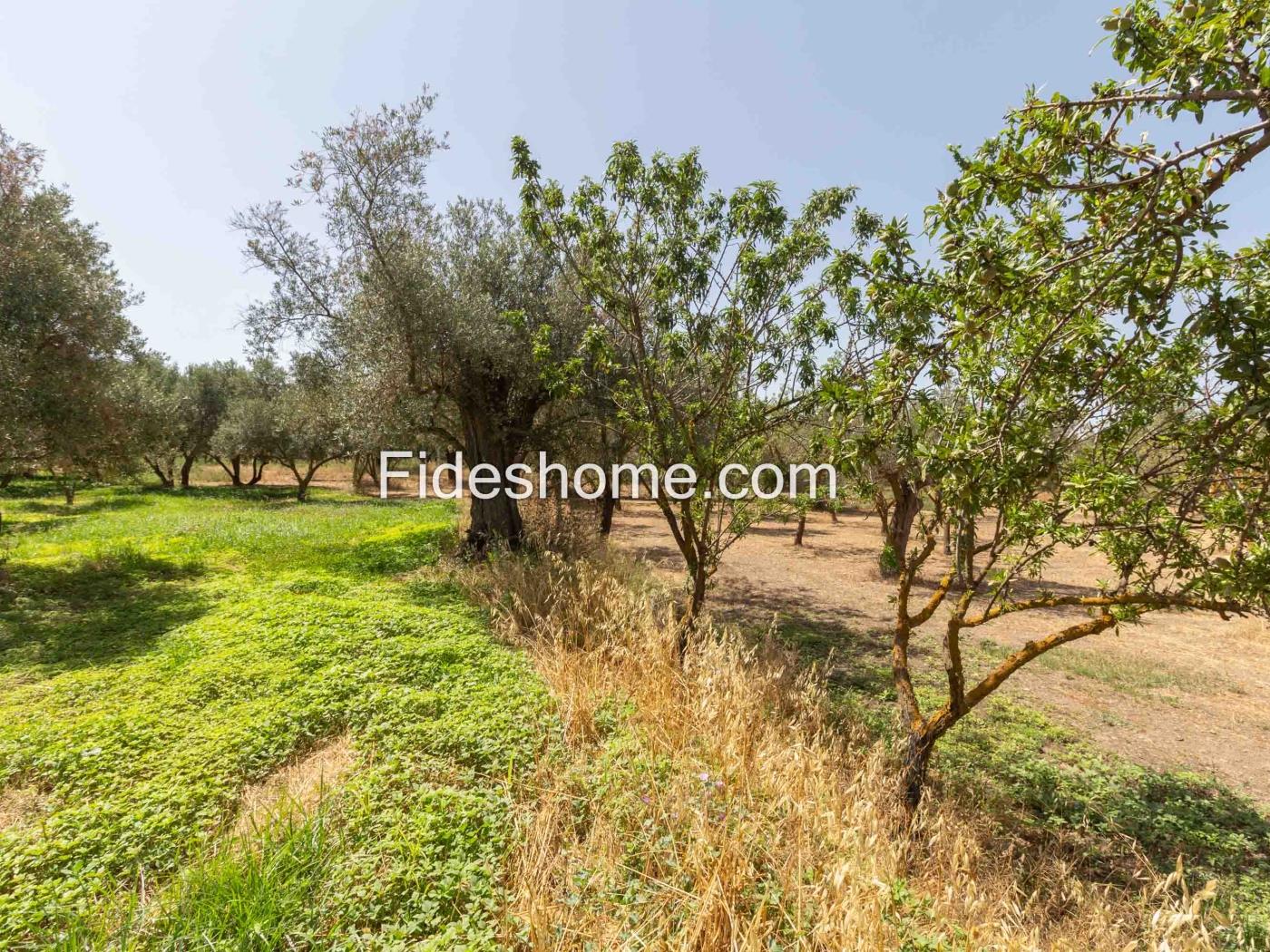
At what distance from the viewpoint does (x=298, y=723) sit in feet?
15.0

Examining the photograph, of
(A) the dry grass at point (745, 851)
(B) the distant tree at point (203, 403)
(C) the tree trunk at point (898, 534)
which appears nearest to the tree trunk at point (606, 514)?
(C) the tree trunk at point (898, 534)

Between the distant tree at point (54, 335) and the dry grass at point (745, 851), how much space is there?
10.7 meters

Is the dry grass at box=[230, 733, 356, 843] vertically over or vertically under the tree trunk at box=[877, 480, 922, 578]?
under

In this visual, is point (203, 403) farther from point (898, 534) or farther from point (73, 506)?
point (898, 534)

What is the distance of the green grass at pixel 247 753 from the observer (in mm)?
A: 2635

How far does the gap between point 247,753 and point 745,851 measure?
407 centimetres

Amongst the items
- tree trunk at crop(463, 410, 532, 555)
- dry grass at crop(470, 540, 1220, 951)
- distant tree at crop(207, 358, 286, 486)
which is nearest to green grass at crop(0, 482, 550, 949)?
dry grass at crop(470, 540, 1220, 951)

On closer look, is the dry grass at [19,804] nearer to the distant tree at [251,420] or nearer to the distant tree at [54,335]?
the distant tree at [54,335]

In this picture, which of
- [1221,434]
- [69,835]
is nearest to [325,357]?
[69,835]

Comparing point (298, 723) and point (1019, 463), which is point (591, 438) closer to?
point (298, 723)

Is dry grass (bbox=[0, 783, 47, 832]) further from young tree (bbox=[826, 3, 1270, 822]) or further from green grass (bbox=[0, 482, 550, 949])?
young tree (bbox=[826, 3, 1270, 822])

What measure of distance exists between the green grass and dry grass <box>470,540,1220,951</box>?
412 mm

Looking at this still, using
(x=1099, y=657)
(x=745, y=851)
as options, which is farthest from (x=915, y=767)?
(x=1099, y=657)

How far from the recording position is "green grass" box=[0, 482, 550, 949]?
2.63m
